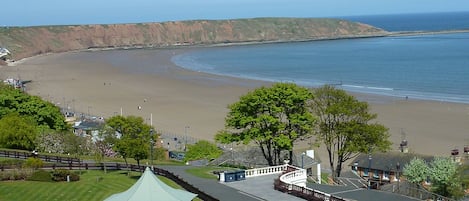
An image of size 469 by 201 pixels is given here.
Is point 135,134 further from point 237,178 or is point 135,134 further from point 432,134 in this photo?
point 432,134

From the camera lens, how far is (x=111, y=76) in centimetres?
11819

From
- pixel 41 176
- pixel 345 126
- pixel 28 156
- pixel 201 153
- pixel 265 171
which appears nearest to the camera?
pixel 41 176

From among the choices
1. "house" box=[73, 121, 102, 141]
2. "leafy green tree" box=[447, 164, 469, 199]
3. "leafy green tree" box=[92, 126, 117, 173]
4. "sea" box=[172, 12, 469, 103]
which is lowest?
"leafy green tree" box=[447, 164, 469, 199]

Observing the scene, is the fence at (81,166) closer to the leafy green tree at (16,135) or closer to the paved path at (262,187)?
the paved path at (262,187)

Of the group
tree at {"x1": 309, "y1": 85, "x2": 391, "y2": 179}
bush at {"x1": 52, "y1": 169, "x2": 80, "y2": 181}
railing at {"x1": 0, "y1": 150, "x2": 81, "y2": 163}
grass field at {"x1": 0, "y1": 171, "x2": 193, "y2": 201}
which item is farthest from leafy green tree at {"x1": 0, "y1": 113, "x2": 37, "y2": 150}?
tree at {"x1": 309, "y1": 85, "x2": 391, "y2": 179}

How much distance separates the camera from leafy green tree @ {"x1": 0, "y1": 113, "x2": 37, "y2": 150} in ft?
129

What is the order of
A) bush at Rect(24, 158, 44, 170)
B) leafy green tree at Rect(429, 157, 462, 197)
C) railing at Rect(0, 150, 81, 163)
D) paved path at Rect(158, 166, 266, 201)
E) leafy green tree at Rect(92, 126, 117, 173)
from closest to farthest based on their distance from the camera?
paved path at Rect(158, 166, 266, 201)
bush at Rect(24, 158, 44, 170)
leafy green tree at Rect(429, 157, 462, 197)
railing at Rect(0, 150, 81, 163)
leafy green tree at Rect(92, 126, 117, 173)

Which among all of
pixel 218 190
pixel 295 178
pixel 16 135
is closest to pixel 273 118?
pixel 295 178

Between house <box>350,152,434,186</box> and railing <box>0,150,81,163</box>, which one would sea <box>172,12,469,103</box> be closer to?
house <box>350,152,434,186</box>

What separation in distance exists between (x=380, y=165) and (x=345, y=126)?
23.0 ft

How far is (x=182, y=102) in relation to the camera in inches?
3258

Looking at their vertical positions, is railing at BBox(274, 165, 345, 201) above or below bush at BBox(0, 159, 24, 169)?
below

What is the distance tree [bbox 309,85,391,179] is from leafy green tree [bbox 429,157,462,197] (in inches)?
197

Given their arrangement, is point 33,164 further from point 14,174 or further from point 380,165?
point 380,165
